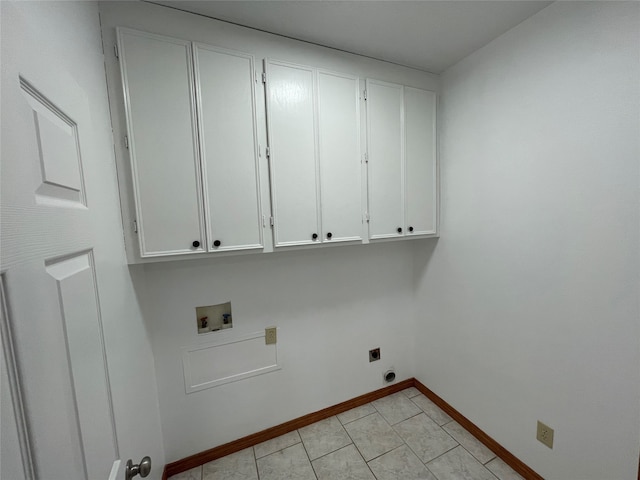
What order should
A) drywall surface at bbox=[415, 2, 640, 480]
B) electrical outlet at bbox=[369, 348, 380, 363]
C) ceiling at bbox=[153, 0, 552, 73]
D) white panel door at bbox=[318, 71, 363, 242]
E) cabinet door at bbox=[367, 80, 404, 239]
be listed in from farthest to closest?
electrical outlet at bbox=[369, 348, 380, 363] → cabinet door at bbox=[367, 80, 404, 239] → white panel door at bbox=[318, 71, 363, 242] → ceiling at bbox=[153, 0, 552, 73] → drywall surface at bbox=[415, 2, 640, 480]

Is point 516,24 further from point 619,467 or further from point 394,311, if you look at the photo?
point 619,467

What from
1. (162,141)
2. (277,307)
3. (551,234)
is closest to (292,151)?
(162,141)

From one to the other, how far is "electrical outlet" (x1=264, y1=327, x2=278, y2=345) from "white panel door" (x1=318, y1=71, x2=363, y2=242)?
721mm

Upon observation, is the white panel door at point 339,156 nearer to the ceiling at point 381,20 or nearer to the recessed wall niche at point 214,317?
the ceiling at point 381,20

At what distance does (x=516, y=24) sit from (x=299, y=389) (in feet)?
8.29

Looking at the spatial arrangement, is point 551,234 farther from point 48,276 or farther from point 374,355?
point 48,276

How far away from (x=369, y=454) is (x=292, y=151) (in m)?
1.88

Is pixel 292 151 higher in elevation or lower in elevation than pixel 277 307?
higher

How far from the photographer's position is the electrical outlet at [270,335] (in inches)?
66.6

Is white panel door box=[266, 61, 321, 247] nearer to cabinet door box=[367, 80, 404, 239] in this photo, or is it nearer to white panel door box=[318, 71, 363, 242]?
white panel door box=[318, 71, 363, 242]

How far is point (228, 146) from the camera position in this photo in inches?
49.6

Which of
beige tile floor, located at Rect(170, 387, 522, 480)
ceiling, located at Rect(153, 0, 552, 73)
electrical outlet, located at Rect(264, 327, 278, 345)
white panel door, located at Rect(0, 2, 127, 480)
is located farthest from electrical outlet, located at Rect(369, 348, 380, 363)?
ceiling, located at Rect(153, 0, 552, 73)

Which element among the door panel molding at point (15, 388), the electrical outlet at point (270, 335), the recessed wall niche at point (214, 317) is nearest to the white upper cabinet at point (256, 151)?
the recessed wall niche at point (214, 317)

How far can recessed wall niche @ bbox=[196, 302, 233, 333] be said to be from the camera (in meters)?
1.53
